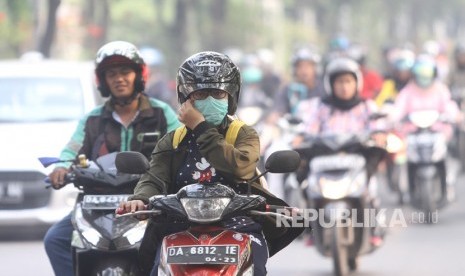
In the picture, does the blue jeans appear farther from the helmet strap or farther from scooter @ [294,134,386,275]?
scooter @ [294,134,386,275]

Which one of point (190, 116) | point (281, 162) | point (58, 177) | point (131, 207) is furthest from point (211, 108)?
point (58, 177)

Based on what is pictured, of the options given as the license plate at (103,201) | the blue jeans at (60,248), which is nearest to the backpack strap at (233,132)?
the license plate at (103,201)

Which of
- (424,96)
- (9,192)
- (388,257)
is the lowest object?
(388,257)

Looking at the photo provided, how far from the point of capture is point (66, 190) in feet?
50.9

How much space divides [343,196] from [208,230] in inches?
208

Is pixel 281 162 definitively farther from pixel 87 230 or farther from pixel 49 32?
pixel 49 32

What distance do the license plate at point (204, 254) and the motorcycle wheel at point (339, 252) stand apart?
5104 mm

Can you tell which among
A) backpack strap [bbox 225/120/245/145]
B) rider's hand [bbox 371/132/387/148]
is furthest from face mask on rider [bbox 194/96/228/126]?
rider's hand [bbox 371/132/387/148]

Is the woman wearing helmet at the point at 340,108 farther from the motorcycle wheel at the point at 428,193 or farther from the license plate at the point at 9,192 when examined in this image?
the motorcycle wheel at the point at 428,193

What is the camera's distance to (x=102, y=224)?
341 inches

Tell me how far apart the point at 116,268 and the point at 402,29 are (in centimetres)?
6733

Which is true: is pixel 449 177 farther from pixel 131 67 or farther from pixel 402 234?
pixel 131 67

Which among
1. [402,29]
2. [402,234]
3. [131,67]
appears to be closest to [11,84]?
[402,234]

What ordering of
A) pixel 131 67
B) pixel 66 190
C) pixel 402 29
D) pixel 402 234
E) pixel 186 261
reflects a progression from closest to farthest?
1. pixel 186 261
2. pixel 131 67
3. pixel 66 190
4. pixel 402 234
5. pixel 402 29
